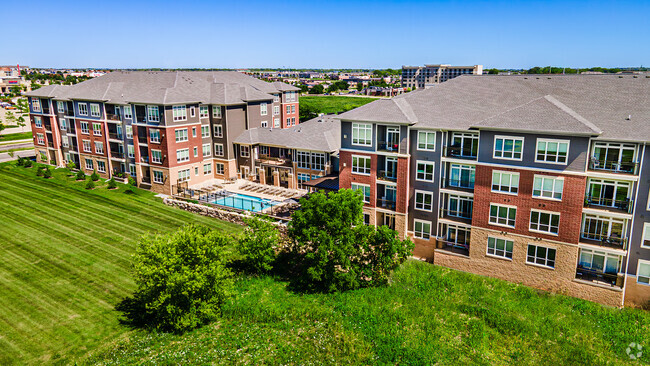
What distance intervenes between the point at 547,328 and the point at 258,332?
698 inches

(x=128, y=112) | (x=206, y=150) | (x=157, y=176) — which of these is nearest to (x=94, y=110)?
(x=128, y=112)

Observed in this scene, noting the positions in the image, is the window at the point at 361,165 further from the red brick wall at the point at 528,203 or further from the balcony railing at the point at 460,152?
the red brick wall at the point at 528,203

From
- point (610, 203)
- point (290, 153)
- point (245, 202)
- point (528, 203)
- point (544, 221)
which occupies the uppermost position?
point (290, 153)

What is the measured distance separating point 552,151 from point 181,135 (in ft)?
131

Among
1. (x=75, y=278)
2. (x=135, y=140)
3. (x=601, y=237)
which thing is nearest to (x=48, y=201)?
(x=135, y=140)

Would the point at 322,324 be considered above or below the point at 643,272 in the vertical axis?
below

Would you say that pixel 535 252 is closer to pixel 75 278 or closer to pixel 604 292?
pixel 604 292

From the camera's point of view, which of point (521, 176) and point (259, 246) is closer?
point (521, 176)

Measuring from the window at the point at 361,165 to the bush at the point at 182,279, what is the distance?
562 inches

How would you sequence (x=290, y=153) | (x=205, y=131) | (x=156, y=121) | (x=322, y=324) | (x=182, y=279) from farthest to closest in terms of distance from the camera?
(x=205, y=131) < (x=290, y=153) < (x=156, y=121) < (x=322, y=324) < (x=182, y=279)

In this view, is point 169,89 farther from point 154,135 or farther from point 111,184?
point 111,184

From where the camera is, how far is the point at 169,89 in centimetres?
5006

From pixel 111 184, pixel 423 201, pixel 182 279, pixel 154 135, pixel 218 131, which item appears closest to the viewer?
pixel 182 279

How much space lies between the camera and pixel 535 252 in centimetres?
3005
